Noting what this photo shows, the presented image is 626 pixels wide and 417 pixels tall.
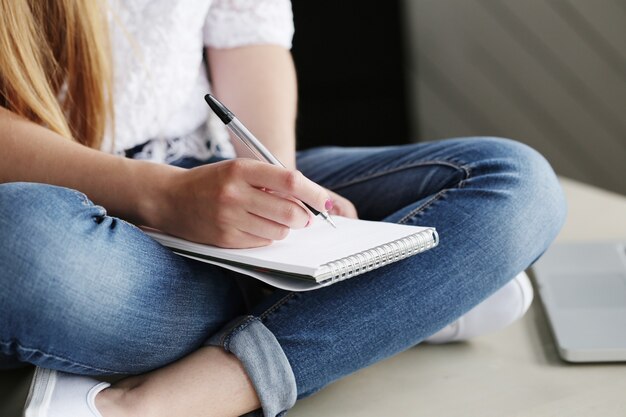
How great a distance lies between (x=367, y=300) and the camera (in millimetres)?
752

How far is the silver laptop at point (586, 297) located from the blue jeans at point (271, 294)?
0.14 meters

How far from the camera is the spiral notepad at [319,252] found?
2.05 ft

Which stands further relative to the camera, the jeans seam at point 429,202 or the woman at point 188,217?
the jeans seam at point 429,202

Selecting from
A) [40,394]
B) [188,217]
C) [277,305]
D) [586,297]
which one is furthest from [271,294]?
[586,297]

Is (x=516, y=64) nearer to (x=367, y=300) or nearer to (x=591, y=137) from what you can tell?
(x=591, y=137)

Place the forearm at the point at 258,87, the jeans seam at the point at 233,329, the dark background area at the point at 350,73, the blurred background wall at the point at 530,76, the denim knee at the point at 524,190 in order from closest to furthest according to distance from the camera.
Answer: the jeans seam at the point at 233,329 < the denim knee at the point at 524,190 < the forearm at the point at 258,87 < the blurred background wall at the point at 530,76 < the dark background area at the point at 350,73

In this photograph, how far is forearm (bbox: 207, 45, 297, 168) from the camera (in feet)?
3.22

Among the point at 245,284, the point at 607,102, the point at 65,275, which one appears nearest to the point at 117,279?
the point at 65,275

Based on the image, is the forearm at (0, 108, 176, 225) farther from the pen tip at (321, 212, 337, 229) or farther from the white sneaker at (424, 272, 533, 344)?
the white sneaker at (424, 272, 533, 344)

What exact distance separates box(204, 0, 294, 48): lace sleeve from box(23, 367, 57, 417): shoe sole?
0.49 m

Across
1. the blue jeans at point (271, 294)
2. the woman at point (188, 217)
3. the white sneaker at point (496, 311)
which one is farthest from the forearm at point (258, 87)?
the white sneaker at point (496, 311)

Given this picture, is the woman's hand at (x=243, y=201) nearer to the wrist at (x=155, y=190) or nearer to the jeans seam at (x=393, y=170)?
the wrist at (x=155, y=190)

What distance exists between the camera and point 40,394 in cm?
67

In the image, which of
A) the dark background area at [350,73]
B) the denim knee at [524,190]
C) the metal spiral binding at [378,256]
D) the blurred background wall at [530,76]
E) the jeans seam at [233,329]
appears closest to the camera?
the metal spiral binding at [378,256]
